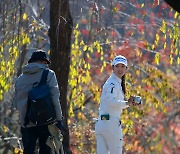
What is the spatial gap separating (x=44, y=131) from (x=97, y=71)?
9.26 m

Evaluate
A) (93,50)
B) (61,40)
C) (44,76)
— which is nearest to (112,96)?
(44,76)

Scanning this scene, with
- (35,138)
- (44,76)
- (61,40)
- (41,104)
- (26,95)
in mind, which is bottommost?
(35,138)

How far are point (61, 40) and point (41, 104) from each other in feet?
10.1

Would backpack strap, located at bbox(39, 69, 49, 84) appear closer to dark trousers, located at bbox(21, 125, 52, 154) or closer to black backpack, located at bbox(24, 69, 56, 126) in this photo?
black backpack, located at bbox(24, 69, 56, 126)

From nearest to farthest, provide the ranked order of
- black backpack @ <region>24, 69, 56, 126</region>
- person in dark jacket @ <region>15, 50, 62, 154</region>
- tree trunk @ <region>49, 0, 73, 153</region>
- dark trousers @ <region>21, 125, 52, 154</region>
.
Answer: black backpack @ <region>24, 69, 56, 126</region>
person in dark jacket @ <region>15, 50, 62, 154</region>
dark trousers @ <region>21, 125, 52, 154</region>
tree trunk @ <region>49, 0, 73, 153</region>

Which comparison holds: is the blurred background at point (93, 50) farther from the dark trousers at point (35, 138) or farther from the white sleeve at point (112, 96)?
the dark trousers at point (35, 138)

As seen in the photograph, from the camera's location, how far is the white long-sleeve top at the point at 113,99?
10.7m

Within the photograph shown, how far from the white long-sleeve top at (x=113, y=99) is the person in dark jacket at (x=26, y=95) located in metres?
0.57

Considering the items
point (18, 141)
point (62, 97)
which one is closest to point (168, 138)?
point (18, 141)

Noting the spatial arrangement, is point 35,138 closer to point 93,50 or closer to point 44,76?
point 44,76

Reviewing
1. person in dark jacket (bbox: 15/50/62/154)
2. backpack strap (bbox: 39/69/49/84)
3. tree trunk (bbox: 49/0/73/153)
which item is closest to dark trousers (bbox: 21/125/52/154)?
person in dark jacket (bbox: 15/50/62/154)

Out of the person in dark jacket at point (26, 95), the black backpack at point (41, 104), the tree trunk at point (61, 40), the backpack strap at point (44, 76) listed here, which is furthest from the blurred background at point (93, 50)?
the black backpack at point (41, 104)

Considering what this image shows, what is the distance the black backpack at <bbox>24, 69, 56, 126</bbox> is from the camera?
421 inches

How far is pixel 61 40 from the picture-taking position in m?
13.6
